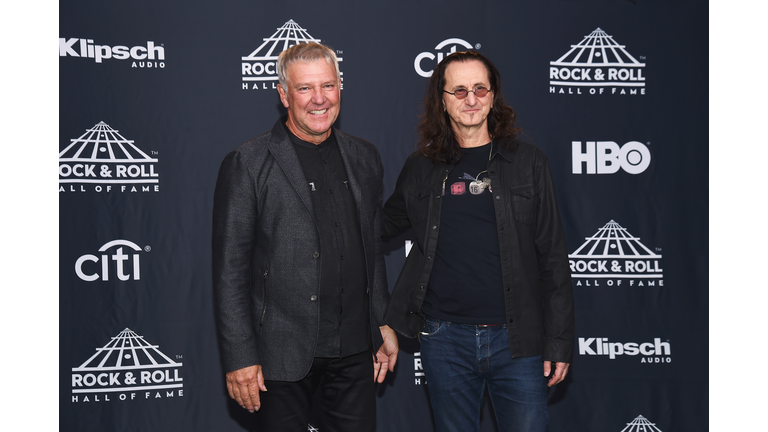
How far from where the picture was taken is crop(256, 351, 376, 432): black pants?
1810 millimetres

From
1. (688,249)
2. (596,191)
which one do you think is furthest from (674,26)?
(688,249)

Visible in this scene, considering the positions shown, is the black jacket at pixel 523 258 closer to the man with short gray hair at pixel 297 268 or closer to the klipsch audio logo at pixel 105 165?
the man with short gray hair at pixel 297 268

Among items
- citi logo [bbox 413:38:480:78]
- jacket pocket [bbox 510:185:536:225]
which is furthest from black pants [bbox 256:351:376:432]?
citi logo [bbox 413:38:480:78]

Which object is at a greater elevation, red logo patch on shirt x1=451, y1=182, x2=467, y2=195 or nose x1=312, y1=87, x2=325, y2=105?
nose x1=312, y1=87, x2=325, y2=105

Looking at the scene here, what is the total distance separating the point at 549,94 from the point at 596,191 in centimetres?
66

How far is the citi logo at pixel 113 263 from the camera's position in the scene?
2.90 meters

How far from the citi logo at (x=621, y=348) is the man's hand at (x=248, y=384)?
83.1 inches

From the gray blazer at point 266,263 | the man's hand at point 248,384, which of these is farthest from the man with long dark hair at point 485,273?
the man's hand at point 248,384

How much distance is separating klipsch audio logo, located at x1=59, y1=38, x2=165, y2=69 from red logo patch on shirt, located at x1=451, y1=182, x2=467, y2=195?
2012mm

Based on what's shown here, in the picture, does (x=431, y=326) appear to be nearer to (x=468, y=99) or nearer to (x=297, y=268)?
(x=297, y=268)

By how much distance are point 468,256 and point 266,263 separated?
73cm

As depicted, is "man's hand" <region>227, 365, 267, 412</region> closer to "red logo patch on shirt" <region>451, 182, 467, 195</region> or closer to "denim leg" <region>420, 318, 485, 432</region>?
"denim leg" <region>420, 318, 485, 432</region>

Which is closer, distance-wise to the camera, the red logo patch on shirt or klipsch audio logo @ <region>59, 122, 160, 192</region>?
the red logo patch on shirt

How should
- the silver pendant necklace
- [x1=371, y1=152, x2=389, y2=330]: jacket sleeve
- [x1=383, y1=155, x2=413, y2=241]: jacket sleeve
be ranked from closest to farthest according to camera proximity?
the silver pendant necklace, [x1=371, y1=152, x2=389, y2=330]: jacket sleeve, [x1=383, y1=155, x2=413, y2=241]: jacket sleeve
